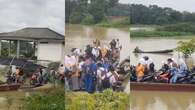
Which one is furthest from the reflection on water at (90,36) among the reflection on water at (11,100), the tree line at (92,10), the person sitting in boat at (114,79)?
the reflection on water at (11,100)

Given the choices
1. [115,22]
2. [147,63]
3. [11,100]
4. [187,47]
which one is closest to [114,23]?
[115,22]

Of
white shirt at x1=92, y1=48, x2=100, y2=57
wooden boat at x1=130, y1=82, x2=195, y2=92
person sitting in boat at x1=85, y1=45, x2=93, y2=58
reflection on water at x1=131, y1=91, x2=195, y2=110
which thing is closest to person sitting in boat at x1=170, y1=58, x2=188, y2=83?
wooden boat at x1=130, y1=82, x2=195, y2=92

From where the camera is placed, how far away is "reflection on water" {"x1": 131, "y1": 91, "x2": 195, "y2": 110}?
260 inches

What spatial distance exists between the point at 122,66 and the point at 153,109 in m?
0.92

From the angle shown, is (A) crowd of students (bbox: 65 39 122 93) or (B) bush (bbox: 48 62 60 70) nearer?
(A) crowd of students (bbox: 65 39 122 93)

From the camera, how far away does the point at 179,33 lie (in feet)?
21.9

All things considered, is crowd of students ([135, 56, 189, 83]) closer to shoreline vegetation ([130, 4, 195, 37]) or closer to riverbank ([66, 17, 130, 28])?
shoreline vegetation ([130, 4, 195, 37])

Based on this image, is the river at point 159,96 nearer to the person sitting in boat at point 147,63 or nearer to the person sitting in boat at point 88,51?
the person sitting in boat at point 147,63

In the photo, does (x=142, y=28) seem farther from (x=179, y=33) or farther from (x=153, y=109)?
(x=153, y=109)

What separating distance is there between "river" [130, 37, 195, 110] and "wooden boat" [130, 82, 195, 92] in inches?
2.8

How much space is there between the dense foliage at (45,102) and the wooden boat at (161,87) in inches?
50.4

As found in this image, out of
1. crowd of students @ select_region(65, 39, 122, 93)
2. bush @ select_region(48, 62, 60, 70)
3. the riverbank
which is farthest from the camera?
bush @ select_region(48, 62, 60, 70)

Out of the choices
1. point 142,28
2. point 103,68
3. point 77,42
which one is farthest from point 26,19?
point 142,28

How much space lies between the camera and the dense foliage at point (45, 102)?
21.7 ft
